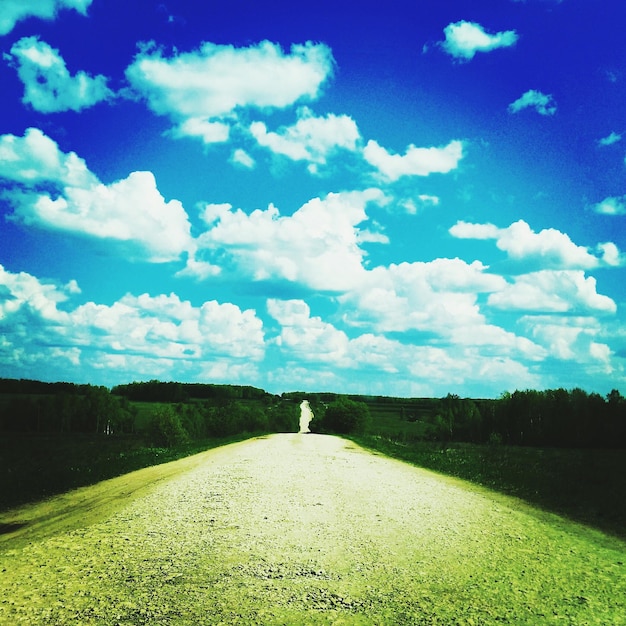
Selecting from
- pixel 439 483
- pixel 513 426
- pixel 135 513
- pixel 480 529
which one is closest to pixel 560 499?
pixel 439 483

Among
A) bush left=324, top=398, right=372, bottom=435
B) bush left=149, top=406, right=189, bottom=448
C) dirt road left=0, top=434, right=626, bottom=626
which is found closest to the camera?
dirt road left=0, top=434, right=626, bottom=626

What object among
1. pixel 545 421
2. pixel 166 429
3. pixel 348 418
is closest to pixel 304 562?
pixel 166 429

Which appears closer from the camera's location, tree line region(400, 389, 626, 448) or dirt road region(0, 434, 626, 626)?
dirt road region(0, 434, 626, 626)

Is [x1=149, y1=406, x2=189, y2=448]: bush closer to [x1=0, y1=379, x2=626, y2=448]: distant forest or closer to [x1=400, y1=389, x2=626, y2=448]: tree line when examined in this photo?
[x1=0, y1=379, x2=626, y2=448]: distant forest

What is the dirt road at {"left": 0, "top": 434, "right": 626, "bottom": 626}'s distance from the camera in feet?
27.1

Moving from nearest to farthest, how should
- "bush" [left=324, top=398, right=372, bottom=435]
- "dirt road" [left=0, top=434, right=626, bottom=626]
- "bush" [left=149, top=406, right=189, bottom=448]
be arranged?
"dirt road" [left=0, top=434, right=626, bottom=626] < "bush" [left=149, top=406, right=189, bottom=448] < "bush" [left=324, top=398, right=372, bottom=435]

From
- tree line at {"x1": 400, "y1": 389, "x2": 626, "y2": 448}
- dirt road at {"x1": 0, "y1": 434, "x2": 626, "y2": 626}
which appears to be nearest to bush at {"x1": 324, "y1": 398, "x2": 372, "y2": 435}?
tree line at {"x1": 400, "y1": 389, "x2": 626, "y2": 448}

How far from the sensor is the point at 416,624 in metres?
7.83

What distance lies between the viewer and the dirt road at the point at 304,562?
325 inches

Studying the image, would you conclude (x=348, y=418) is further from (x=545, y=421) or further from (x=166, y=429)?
(x=545, y=421)

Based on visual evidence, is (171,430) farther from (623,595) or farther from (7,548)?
(623,595)

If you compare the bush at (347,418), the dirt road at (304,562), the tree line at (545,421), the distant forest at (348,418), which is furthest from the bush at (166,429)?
the tree line at (545,421)

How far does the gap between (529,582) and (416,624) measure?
319 centimetres

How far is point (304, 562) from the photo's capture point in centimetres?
1029
